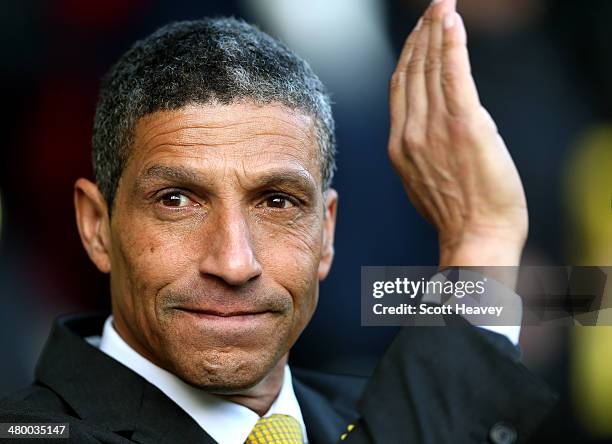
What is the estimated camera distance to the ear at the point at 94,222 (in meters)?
3.14

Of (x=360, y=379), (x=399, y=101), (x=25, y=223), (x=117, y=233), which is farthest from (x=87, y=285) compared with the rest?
(x=399, y=101)

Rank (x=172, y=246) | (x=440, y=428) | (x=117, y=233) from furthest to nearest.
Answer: (x=117, y=233) → (x=172, y=246) → (x=440, y=428)

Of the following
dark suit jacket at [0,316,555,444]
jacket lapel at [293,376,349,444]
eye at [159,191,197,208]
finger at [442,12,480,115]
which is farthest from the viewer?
jacket lapel at [293,376,349,444]

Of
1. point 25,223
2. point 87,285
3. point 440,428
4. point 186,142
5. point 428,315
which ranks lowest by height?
point 87,285

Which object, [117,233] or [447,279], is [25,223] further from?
[447,279]

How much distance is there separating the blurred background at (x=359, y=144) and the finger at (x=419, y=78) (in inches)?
90.9

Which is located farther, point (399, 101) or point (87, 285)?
point (87, 285)

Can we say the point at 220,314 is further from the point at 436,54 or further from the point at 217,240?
the point at 436,54

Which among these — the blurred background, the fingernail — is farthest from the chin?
the blurred background

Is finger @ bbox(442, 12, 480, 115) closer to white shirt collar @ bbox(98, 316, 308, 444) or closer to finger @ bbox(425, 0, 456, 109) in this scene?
finger @ bbox(425, 0, 456, 109)

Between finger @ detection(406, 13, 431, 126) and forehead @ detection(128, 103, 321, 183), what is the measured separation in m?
0.38

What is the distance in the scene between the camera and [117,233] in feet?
9.73

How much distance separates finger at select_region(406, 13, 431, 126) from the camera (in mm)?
2818

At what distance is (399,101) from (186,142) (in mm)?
649
